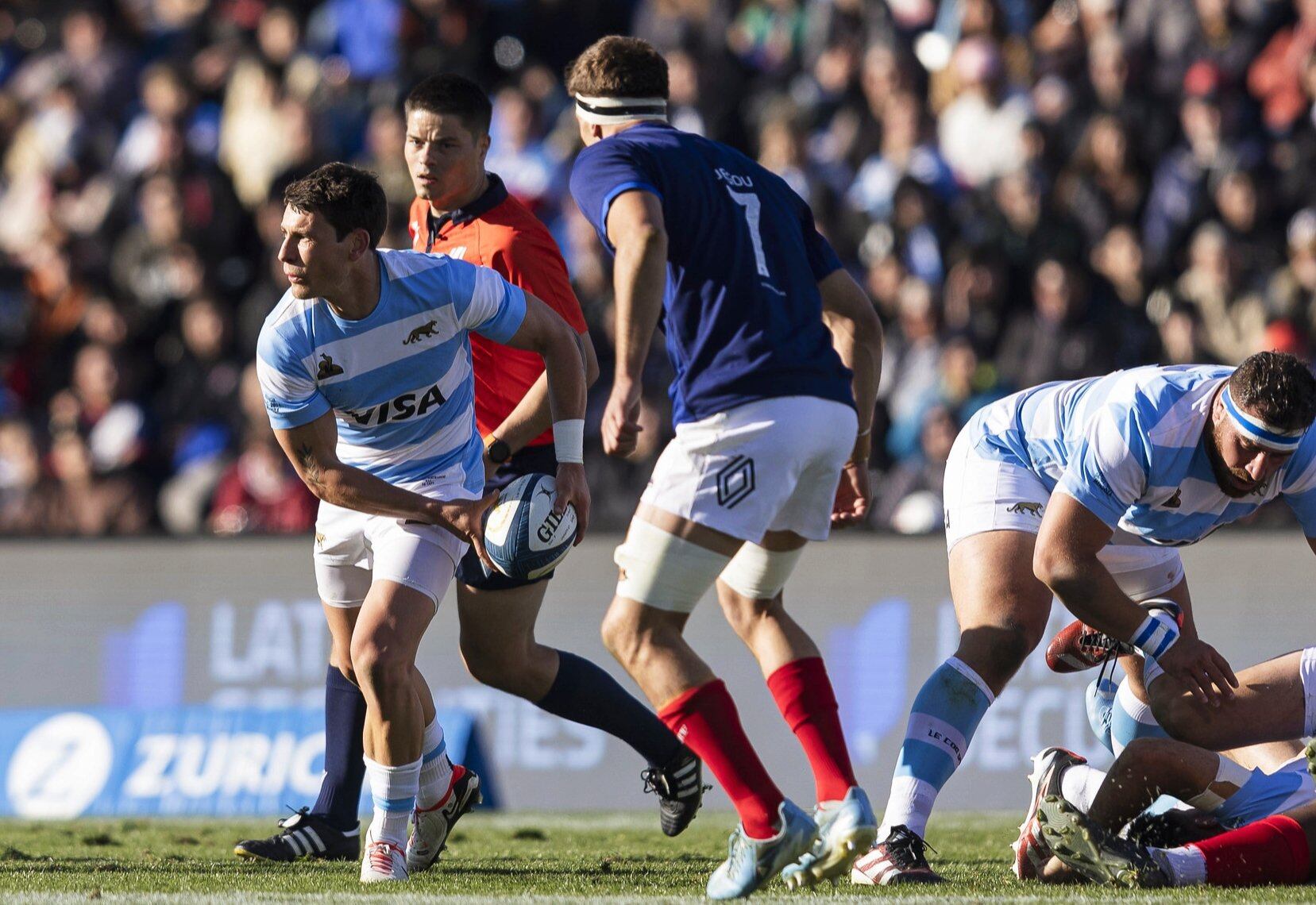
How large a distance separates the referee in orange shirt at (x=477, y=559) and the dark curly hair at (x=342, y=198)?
742mm

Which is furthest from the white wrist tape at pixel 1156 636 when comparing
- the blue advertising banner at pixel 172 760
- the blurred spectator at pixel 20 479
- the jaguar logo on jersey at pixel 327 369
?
the blurred spectator at pixel 20 479

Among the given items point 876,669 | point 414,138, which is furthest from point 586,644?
point 414,138

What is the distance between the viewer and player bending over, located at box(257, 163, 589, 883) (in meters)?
5.51

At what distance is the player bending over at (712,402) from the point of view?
189 inches


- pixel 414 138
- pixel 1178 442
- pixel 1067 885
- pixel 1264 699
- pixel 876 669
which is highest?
pixel 414 138

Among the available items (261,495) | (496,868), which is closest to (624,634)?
(496,868)

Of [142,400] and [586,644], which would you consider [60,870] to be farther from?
[142,400]

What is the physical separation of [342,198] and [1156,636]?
2707 millimetres

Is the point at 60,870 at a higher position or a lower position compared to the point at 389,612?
lower

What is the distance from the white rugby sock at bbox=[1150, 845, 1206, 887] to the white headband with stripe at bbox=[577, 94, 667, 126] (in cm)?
251

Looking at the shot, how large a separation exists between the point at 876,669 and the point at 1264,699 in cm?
350

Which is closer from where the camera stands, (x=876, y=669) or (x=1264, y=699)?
(x=1264, y=699)

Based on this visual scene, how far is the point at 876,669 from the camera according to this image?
8.77 m

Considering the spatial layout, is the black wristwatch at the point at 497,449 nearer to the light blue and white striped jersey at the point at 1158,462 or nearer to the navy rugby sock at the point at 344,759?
the navy rugby sock at the point at 344,759
